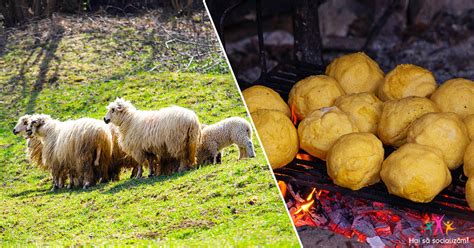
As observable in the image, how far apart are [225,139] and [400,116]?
568mm

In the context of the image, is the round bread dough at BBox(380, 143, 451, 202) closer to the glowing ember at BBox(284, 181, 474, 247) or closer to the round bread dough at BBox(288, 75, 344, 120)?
the glowing ember at BBox(284, 181, 474, 247)

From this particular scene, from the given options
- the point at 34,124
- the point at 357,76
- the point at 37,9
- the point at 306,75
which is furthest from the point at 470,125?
the point at 37,9

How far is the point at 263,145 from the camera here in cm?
265

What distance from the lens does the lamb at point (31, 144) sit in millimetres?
2801

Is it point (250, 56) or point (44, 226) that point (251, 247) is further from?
point (250, 56)

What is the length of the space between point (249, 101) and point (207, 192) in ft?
1.47

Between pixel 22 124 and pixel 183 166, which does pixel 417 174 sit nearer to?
pixel 183 166

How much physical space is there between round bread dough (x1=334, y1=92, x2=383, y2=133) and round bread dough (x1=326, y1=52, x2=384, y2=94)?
223 mm

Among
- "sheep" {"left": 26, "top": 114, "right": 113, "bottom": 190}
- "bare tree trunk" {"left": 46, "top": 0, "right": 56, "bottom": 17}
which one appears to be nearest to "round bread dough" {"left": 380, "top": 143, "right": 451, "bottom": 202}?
"sheep" {"left": 26, "top": 114, "right": 113, "bottom": 190}

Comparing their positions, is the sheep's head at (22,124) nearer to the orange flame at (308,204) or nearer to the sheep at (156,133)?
the sheep at (156,133)

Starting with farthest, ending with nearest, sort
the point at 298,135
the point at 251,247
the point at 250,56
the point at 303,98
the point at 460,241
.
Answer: the point at 250,56
the point at 303,98
the point at 298,135
the point at 460,241
the point at 251,247

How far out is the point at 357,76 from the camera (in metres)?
3.06

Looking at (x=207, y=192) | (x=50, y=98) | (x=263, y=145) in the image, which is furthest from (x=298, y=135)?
(x=50, y=98)

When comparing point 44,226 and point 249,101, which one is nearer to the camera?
point 44,226
